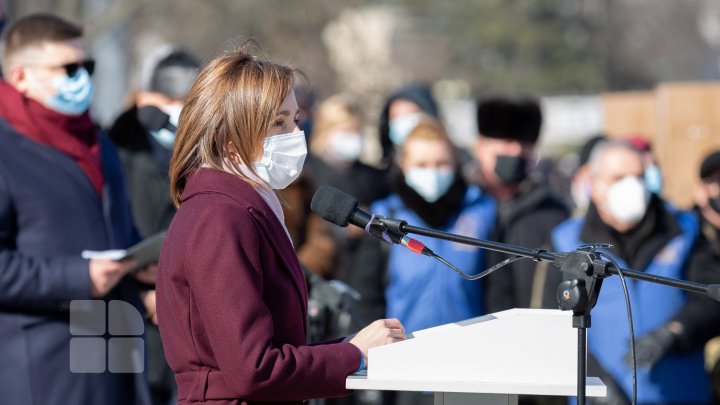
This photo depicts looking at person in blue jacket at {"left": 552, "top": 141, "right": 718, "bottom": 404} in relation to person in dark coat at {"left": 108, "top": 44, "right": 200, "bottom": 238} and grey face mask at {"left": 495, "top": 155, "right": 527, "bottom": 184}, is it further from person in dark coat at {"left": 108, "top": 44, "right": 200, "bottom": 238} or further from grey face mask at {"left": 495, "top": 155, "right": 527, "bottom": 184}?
person in dark coat at {"left": 108, "top": 44, "right": 200, "bottom": 238}

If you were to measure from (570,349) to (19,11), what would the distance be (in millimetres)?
9371

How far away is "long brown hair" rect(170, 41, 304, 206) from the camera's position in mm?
3100

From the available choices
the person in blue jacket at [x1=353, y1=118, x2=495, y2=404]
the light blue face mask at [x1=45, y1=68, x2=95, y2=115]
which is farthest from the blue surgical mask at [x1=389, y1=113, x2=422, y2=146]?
the light blue face mask at [x1=45, y1=68, x2=95, y2=115]

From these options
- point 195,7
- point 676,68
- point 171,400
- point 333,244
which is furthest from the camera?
point 676,68

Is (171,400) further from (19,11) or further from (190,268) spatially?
(19,11)

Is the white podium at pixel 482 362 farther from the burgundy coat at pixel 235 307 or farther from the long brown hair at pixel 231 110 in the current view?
the long brown hair at pixel 231 110

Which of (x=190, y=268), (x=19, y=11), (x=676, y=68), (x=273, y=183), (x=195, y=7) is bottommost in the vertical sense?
(x=190, y=268)

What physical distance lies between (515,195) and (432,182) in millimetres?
968

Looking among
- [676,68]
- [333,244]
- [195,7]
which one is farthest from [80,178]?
[676,68]

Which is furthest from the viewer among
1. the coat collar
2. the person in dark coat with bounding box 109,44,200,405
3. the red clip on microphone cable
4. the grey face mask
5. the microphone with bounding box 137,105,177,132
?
the grey face mask

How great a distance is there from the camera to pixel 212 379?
300 cm

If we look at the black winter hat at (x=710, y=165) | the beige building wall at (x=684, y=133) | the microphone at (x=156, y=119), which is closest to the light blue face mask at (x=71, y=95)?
the microphone at (x=156, y=119)

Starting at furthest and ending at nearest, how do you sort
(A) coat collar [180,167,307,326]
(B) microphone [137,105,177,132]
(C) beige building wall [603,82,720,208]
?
1. (C) beige building wall [603,82,720,208]
2. (B) microphone [137,105,177,132]
3. (A) coat collar [180,167,307,326]

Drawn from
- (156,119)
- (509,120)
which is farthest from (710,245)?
(156,119)
